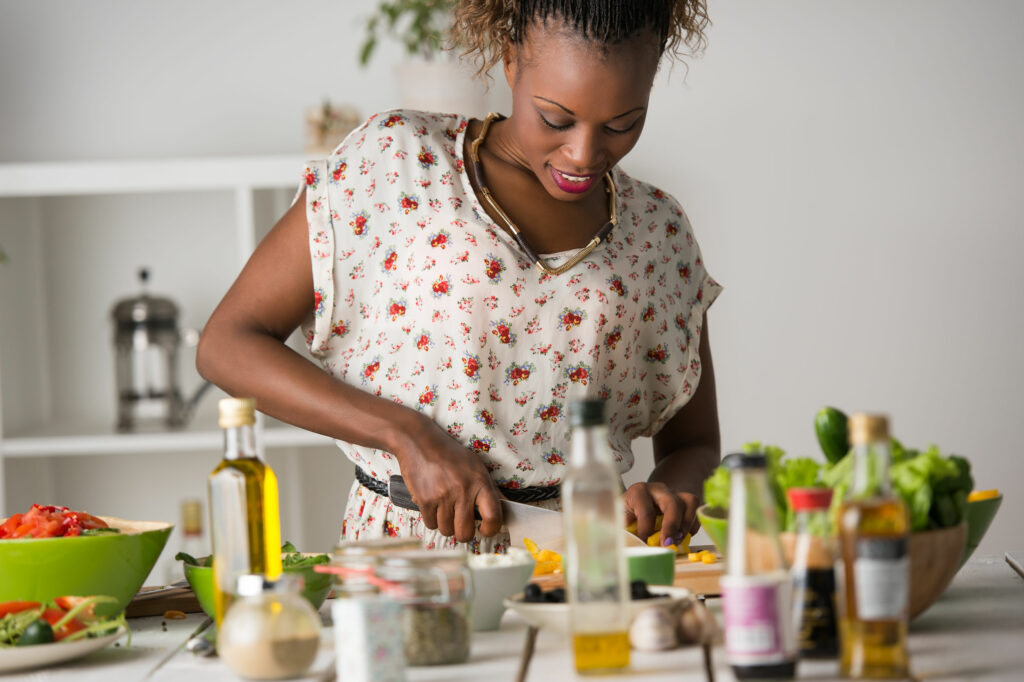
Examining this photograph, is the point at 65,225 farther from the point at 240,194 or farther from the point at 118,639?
the point at 118,639

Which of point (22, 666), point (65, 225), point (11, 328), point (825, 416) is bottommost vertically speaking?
point (22, 666)

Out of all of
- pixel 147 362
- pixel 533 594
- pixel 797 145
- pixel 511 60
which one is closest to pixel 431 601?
pixel 533 594

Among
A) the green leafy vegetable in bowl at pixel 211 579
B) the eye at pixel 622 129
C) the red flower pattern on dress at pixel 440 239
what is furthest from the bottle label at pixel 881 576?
the red flower pattern on dress at pixel 440 239

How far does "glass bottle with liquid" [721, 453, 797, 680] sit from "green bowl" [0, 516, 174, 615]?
0.63 m

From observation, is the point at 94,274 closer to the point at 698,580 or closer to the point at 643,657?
the point at 698,580

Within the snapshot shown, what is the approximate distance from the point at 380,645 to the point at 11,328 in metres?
2.26

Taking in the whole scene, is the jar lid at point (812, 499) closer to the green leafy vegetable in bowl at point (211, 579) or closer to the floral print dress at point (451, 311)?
the green leafy vegetable in bowl at point (211, 579)

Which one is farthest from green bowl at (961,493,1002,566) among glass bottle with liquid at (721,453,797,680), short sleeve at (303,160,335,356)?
short sleeve at (303,160,335,356)

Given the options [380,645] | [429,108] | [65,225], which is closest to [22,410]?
[65,225]

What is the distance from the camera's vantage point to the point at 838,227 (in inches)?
111

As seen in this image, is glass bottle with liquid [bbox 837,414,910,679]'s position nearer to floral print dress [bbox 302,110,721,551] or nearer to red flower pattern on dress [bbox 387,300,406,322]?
floral print dress [bbox 302,110,721,551]

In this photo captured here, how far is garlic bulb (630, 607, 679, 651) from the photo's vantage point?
900 millimetres

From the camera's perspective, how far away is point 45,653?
97 centimetres

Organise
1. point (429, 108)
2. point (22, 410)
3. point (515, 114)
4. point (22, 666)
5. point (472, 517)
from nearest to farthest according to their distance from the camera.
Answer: point (22, 666)
point (472, 517)
point (515, 114)
point (429, 108)
point (22, 410)
